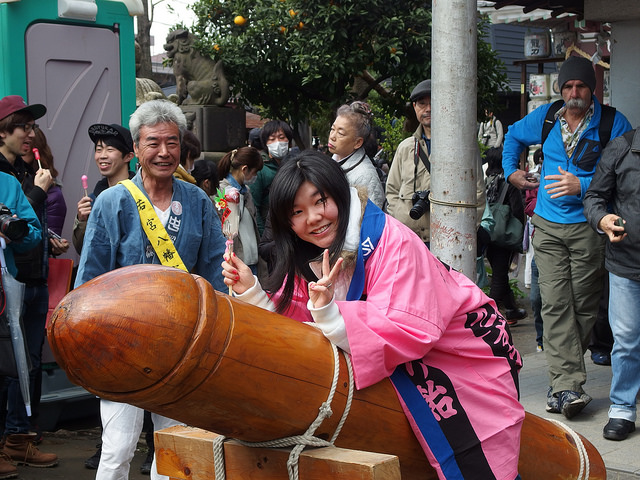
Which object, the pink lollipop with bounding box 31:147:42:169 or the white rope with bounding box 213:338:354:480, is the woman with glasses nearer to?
the pink lollipop with bounding box 31:147:42:169

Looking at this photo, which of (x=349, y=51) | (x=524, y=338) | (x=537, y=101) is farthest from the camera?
(x=537, y=101)

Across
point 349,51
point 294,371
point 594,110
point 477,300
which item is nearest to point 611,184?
point 594,110

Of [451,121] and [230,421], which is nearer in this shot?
[230,421]

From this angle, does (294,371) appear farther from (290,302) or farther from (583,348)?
(583,348)

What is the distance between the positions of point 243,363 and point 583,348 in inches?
158

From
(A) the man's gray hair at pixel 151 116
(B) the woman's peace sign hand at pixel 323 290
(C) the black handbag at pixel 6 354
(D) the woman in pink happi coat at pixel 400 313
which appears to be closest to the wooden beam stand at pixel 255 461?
(D) the woman in pink happi coat at pixel 400 313

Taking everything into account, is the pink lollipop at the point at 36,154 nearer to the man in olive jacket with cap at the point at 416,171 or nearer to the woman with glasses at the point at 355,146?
the woman with glasses at the point at 355,146

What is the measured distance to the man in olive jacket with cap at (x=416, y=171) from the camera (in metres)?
5.76

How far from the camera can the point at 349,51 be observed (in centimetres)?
1107

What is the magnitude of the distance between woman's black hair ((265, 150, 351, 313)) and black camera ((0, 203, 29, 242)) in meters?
2.30

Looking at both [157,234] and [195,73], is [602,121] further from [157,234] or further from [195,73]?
[195,73]

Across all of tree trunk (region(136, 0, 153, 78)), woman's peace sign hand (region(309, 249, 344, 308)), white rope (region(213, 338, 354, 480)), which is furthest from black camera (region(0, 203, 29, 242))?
tree trunk (region(136, 0, 153, 78))

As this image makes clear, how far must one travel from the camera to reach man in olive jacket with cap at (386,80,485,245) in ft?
18.9

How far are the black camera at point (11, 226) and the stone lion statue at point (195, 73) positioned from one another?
7489mm
